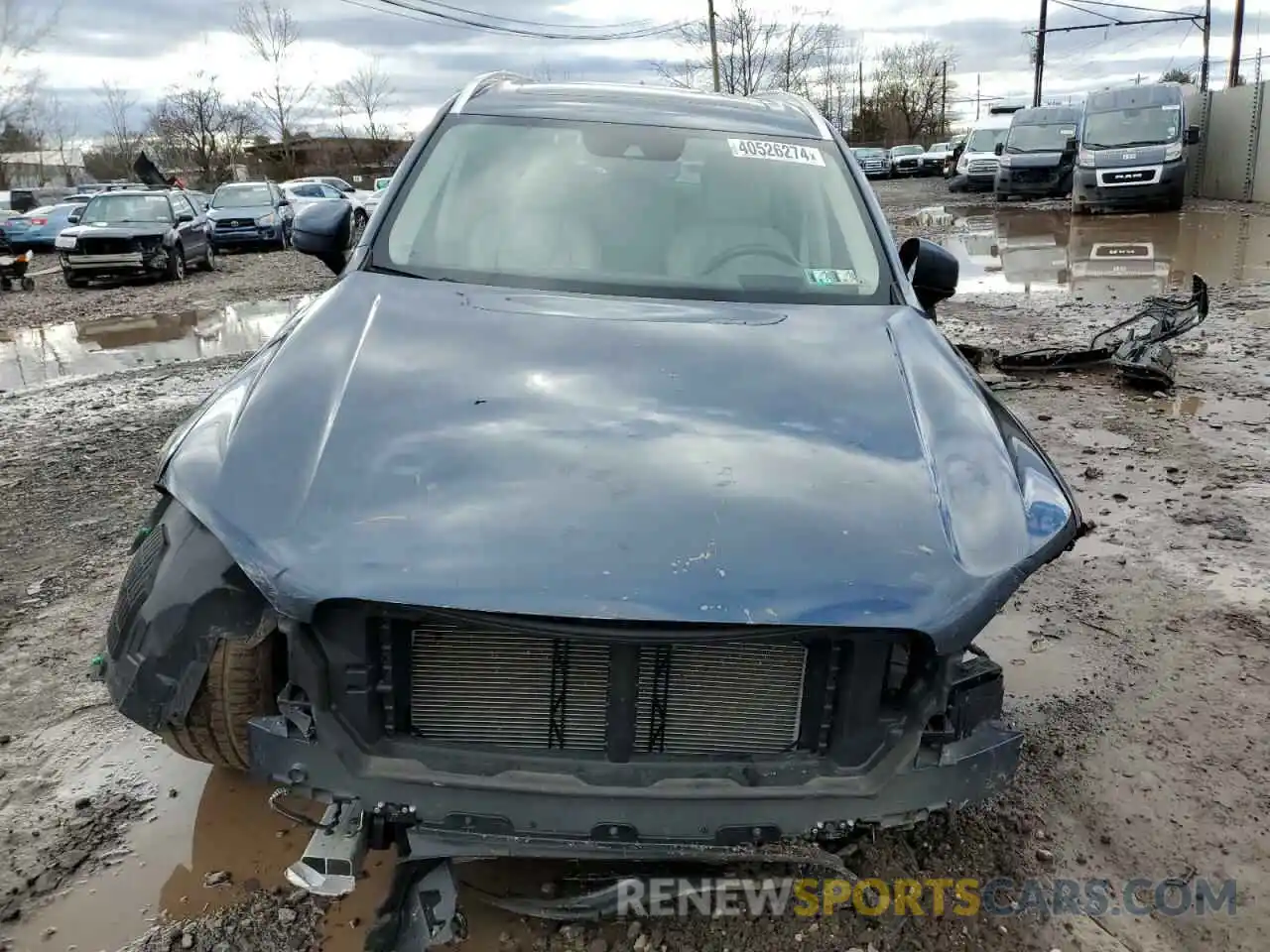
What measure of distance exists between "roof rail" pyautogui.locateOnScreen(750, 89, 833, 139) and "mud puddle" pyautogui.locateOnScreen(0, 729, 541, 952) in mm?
2907

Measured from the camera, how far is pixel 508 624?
1.78m

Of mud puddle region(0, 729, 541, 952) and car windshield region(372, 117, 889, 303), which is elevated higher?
car windshield region(372, 117, 889, 303)

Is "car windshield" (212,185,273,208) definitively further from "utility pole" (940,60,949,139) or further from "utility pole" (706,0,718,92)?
"utility pole" (940,60,949,139)

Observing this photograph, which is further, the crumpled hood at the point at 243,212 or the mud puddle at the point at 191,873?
the crumpled hood at the point at 243,212

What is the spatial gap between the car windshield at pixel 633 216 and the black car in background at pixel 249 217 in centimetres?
1724

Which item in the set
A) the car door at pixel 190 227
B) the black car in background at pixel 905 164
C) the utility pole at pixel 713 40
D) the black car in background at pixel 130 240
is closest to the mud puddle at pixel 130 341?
the black car in background at pixel 130 240

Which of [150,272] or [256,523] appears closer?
[256,523]

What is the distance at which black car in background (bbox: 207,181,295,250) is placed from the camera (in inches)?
766

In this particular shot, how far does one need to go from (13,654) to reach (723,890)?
8.78ft

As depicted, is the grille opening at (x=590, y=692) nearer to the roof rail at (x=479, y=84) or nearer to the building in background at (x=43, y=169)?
the roof rail at (x=479, y=84)

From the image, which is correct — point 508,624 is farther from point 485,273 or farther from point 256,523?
point 485,273

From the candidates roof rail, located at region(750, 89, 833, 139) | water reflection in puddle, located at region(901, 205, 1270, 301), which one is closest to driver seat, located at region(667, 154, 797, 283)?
roof rail, located at region(750, 89, 833, 139)

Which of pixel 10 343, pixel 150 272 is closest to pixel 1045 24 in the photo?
pixel 150 272

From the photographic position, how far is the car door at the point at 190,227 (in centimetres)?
1532
